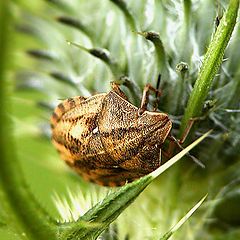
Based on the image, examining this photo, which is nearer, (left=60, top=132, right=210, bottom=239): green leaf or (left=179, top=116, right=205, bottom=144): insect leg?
(left=60, top=132, right=210, bottom=239): green leaf

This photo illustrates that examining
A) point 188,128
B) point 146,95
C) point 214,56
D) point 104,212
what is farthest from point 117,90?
point 104,212

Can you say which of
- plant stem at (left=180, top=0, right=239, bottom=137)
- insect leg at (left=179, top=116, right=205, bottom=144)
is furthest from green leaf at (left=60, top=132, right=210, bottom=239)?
insect leg at (left=179, top=116, right=205, bottom=144)

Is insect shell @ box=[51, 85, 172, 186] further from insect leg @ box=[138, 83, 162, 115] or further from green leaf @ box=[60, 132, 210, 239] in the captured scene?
green leaf @ box=[60, 132, 210, 239]

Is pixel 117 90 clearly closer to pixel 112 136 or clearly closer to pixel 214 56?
pixel 112 136

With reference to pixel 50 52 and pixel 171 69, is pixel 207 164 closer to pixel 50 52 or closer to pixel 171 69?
pixel 171 69

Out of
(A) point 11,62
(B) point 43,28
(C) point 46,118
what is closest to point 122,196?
(A) point 11,62

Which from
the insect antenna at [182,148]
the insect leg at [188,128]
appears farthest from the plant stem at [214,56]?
the insect antenna at [182,148]

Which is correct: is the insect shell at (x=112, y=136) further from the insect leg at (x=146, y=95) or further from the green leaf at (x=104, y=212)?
the green leaf at (x=104, y=212)

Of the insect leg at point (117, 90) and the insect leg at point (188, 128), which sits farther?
the insect leg at point (117, 90)
